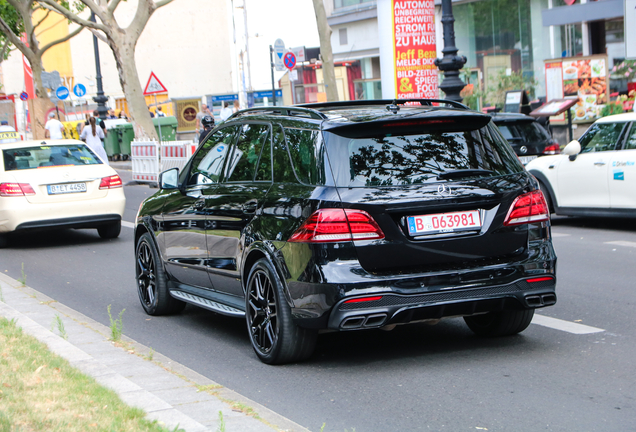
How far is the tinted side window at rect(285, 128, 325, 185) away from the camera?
5.55 meters

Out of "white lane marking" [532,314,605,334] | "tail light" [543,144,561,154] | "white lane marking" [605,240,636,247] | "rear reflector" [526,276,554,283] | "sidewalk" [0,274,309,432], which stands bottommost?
"white lane marking" [605,240,636,247]

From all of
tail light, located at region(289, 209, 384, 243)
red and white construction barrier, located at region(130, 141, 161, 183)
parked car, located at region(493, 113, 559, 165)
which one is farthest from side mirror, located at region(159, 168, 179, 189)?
red and white construction barrier, located at region(130, 141, 161, 183)

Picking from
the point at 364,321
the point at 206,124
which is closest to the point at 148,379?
the point at 364,321

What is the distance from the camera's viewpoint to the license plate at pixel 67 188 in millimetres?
12891

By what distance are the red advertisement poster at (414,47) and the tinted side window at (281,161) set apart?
15586mm

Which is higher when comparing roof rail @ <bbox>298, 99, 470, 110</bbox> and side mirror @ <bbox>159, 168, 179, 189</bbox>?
roof rail @ <bbox>298, 99, 470, 110</bbox>

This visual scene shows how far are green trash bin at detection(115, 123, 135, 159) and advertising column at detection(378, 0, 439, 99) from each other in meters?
15.6

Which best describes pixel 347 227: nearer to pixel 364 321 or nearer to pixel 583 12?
pixel 364 321

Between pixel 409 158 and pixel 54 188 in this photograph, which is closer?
pixel 409 158

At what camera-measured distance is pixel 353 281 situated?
5.26 metres

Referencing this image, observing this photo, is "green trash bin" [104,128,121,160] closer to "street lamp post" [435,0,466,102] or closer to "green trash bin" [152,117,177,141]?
"green trash bin" [152,117,177,141]

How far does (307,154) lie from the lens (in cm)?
571

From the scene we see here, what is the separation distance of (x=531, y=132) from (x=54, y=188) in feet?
29.5

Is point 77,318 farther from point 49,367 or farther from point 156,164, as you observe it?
point 156,164
